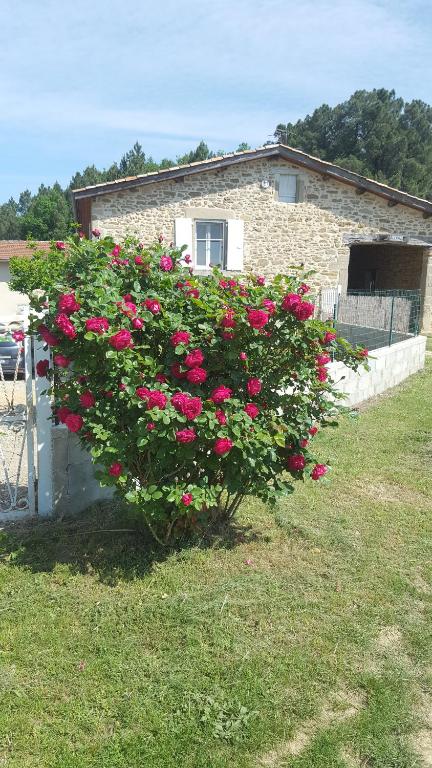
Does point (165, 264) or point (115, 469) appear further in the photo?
point (165, 264)

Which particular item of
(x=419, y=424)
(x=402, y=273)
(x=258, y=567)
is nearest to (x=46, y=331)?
(x=258, y=567)

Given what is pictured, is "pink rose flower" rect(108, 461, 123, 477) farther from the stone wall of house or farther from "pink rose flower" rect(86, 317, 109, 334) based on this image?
the stone wall of house

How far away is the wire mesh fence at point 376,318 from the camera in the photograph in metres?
9.76

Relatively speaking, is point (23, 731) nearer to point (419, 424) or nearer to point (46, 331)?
point (46, 331)

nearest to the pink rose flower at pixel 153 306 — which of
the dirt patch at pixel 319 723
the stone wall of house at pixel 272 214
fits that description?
the dirt patch at pixel 319 723

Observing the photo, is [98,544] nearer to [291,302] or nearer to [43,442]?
[43,442]

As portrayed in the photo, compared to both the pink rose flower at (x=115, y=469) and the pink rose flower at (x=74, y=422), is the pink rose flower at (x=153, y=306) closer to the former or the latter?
the pink rose flower at (x=74, y=422)

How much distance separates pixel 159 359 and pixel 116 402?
1.15ft

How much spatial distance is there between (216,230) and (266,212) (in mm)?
1438

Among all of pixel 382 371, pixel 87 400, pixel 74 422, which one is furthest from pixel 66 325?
pixel 382 371

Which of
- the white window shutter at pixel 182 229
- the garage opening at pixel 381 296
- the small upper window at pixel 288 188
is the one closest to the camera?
the garage opening at pixel 381 296

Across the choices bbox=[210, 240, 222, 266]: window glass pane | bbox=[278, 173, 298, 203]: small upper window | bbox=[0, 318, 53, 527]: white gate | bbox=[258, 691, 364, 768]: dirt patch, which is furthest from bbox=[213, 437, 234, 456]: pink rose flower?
bbox=[278, 173, 298, 203]: small upper window

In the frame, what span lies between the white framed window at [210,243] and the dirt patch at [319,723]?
13.2 meters

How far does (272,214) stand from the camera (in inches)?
597
